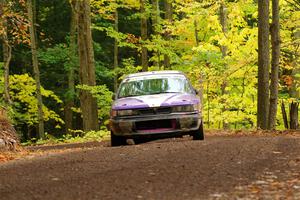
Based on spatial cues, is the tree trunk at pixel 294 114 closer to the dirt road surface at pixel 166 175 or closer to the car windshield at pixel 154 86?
the car windshield at pixel 154 86

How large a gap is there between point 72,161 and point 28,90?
915 inches

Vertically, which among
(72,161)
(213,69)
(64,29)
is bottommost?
(72,161)

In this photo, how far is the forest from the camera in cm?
1608

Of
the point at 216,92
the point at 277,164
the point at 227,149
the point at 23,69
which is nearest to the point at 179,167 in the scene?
the point at 277,164

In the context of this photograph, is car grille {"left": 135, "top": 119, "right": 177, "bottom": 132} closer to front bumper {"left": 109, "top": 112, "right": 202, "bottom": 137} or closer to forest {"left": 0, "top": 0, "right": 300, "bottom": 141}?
front bumper {"left": 109, "top": 112, "right": 202, "bottom": 137}

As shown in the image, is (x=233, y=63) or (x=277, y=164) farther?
(x=233, y=63)

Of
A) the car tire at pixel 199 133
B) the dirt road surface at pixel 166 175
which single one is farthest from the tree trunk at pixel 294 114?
the dirt road surface at pixel 166 175

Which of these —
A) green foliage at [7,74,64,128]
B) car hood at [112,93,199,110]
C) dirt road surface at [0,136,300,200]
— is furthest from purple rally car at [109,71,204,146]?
green foliage at [7,74,64,128]

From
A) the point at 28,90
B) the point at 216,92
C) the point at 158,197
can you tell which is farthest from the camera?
the point at 28,90

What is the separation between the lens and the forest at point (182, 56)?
16.1m

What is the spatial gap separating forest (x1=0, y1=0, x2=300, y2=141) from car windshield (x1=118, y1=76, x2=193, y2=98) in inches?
139

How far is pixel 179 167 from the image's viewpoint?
6922mm

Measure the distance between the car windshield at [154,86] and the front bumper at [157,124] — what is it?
3.39 ft

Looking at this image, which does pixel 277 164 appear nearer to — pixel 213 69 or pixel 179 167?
pixel 179 167
